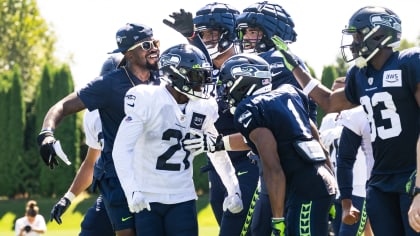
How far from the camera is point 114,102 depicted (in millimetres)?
7066

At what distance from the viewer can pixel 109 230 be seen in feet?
25.0

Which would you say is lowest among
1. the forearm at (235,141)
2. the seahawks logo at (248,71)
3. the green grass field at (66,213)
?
the green grass field at (66,213)

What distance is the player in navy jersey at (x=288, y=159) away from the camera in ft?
20.0

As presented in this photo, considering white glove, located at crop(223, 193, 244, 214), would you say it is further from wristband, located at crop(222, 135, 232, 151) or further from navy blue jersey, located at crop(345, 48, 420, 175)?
navy blue jersey, located at crop(345, 48, 420, 175)

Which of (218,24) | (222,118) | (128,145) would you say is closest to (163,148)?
(128,145)

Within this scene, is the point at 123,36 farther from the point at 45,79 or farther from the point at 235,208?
the point at 45,79

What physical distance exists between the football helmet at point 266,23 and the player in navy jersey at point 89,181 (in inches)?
44.3

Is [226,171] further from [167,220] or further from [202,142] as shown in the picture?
[167,220]

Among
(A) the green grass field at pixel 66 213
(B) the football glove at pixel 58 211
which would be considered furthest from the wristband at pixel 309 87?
(A) the green grass field at pixel 66 213

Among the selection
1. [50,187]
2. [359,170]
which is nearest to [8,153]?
[50,187]

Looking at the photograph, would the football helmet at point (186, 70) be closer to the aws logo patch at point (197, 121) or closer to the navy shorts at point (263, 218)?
the aws logo patch at point (197, 121)

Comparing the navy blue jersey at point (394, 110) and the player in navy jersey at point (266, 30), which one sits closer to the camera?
the navy blue jersey at point (394, 110)

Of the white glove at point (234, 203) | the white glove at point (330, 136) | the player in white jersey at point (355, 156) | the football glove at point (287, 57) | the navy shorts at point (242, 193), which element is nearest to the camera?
the football glove at point (287, 57)

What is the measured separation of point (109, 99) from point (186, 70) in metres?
0.68
